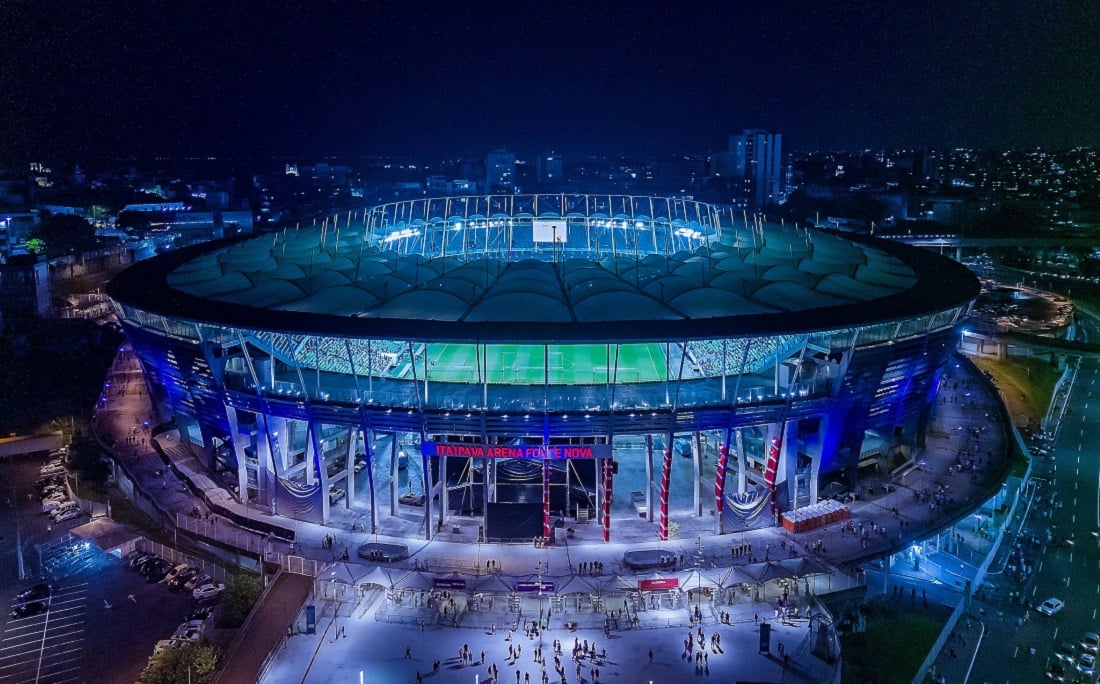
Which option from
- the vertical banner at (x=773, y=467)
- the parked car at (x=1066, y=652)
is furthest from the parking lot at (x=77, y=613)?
the parked car at (x=1066, y=652)

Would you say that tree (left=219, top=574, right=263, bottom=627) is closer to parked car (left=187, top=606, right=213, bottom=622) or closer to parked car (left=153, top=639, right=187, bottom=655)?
parked car (left=187, top=606, right=213, bottom=622)

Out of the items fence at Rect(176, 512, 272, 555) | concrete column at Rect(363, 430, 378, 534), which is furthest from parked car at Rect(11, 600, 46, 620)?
concrete column at Rect(363, 430, 378, 534)

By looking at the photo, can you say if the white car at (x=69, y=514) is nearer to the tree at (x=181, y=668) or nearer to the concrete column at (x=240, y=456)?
the concrete column at (x=240, y=456)

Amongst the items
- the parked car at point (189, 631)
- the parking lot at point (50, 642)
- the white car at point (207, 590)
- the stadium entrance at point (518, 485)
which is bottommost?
the parking lot at point (50, 642)

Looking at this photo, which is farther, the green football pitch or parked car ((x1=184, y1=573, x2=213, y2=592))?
the green football pitch

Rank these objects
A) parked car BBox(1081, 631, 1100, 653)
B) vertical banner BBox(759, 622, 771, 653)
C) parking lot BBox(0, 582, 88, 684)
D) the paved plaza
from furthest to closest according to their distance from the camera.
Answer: parked car BBox(1081, 631, 1100, 653)
parking lot BBox(0, 582, 88, 684)
vertical banner BBox(759, 622, 771, 653)
the paved plaza

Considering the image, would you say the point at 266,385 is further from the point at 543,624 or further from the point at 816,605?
the point at 816,605
